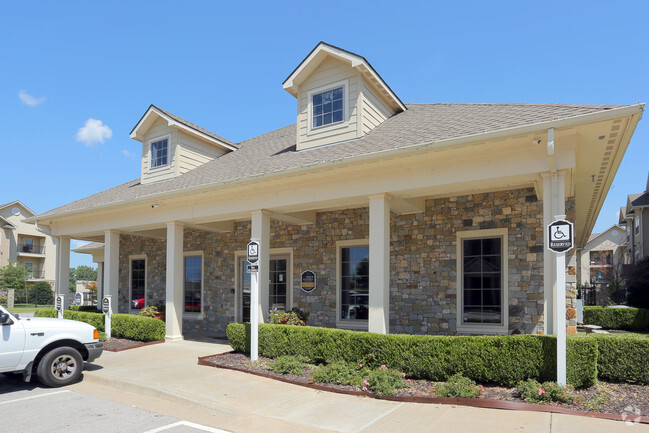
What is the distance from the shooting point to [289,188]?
10273 millimetres

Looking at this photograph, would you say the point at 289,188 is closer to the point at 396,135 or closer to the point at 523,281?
the point at 396,135

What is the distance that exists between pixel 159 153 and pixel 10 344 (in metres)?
8.86

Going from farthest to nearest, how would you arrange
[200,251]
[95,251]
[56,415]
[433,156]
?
[95,251] < [200,251] < [433,156] < [56,415]

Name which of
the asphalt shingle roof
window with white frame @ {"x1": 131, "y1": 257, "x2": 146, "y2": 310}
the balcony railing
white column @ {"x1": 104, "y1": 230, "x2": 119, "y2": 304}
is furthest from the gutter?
the balcony railing

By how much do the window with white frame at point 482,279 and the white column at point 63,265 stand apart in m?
13.3

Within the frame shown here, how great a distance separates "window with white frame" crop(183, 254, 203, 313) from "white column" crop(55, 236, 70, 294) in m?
4.19

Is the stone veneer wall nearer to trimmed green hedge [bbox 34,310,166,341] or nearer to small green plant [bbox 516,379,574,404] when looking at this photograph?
trimmed green hedge [bbox 34,310,166,341]

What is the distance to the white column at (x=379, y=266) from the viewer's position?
8.65 m

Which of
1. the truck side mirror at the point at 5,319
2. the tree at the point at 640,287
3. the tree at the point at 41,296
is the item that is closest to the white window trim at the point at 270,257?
the truck side mirror at the point at 5,319

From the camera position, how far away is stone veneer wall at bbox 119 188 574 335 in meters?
9.57

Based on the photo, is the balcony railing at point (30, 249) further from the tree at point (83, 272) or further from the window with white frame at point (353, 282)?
the tree at point (83, 272)

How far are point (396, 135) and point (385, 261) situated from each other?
9.06 ft

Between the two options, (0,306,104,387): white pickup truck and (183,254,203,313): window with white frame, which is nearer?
(0,306,104,387): white pickup truck

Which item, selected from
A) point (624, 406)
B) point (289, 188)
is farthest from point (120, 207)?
point (624, 406)
